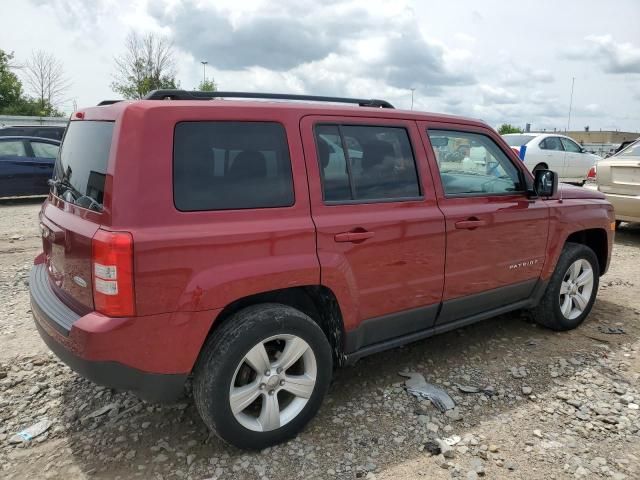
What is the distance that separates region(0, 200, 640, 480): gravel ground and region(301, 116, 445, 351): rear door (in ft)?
1.66

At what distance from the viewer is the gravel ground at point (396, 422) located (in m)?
2.66

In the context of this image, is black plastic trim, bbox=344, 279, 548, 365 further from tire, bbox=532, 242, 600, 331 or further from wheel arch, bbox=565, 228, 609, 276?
wheel arch, bbox=565, 228, 609, 276

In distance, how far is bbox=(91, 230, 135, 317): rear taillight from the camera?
2.24 m

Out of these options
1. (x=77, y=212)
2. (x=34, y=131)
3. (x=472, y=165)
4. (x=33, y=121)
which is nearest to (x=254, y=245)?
(x=77, y=212)

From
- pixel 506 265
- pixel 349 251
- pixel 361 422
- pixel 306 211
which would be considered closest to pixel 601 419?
pixel 506 265

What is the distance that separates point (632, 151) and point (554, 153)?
275 inches

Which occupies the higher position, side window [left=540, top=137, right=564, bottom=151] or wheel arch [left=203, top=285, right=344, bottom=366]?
side window [left=540, top=137, right=564, bottom=151]

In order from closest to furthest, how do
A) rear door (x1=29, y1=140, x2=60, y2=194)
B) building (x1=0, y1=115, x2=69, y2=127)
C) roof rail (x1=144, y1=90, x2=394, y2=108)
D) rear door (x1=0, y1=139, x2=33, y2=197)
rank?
roof rail (x1=144, y1=90, x2=394, y2=108)
rear door (x1=0, y1=139, x2=33, y2=197)
rear door (x1=29, y1=140, x2=60, y2=194)
building (x1=0, y1=115, x2=69, y2=127)

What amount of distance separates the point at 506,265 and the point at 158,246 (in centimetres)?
260

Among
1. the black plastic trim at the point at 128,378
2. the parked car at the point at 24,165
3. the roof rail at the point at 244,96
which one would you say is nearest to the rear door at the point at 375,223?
the roof rail at the point at 244,96

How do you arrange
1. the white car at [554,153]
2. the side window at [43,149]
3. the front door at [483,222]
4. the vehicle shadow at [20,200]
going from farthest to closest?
the white car at [554,153]
the vehicle shadow at [20,200]
the side window at [43,149]
the front door at [483,222]

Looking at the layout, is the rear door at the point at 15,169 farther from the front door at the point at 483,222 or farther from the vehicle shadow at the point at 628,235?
the vehicle shadow at the point at 628,235

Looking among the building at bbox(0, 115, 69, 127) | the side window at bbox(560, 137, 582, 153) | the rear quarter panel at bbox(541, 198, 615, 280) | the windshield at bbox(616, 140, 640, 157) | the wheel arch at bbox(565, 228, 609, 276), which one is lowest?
the wheel arch at bbox(565, 228, 609, 276)

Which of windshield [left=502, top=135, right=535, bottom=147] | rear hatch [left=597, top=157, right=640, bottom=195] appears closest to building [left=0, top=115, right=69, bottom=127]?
windshield [left=502, top=135, right=535, bottom=147]
